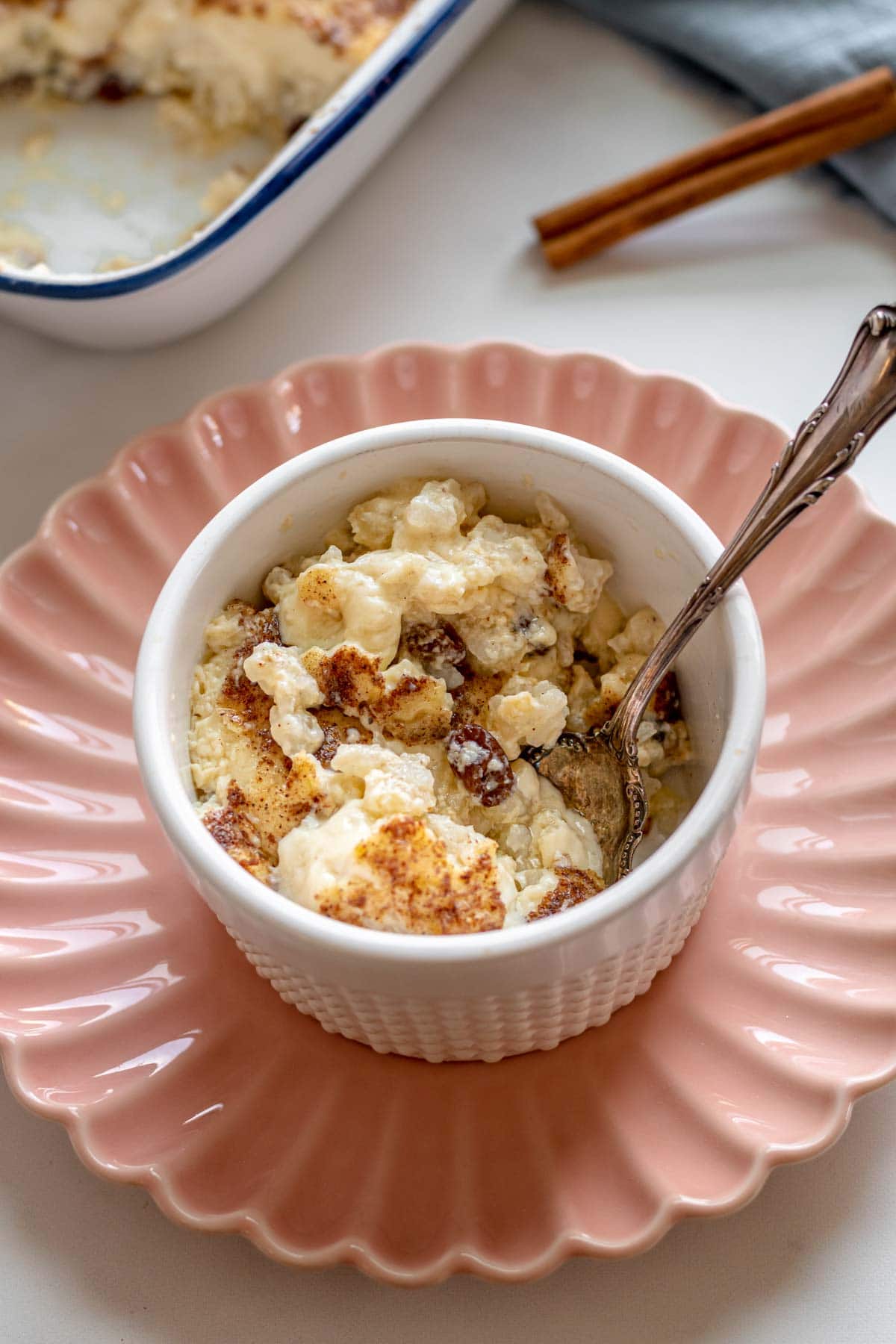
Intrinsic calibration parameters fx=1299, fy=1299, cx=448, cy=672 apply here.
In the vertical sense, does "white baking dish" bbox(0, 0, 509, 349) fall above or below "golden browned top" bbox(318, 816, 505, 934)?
above

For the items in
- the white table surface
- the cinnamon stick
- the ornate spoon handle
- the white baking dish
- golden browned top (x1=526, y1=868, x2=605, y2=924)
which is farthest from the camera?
the cinnamon stick

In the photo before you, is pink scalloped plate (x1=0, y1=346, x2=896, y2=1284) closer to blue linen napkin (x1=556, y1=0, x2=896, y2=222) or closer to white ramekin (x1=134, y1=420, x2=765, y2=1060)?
white ramekin (x1=134, y1=420, x2=765, y2=1060)

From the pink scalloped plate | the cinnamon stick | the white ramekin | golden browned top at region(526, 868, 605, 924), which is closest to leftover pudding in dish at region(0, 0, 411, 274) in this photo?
the cinnamon stick

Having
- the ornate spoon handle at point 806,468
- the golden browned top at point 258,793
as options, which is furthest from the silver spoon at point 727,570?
the golden browned top at point 258,793

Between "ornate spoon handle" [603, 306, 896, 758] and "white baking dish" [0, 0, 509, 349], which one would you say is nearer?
"ornate spoon handle" [603, 306, 896, 758]

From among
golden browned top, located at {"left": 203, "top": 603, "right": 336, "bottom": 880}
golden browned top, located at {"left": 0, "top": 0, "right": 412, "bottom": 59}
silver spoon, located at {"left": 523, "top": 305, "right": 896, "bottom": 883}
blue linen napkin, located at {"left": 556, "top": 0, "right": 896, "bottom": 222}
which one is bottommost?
golden browned top, located at {"left": 203, "top": 603, "right": 336, "bottom": 880}

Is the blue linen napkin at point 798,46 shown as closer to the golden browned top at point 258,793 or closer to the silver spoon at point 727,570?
the silver spoon at point 727,570

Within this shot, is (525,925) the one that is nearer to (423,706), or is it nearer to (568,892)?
(568,892)
